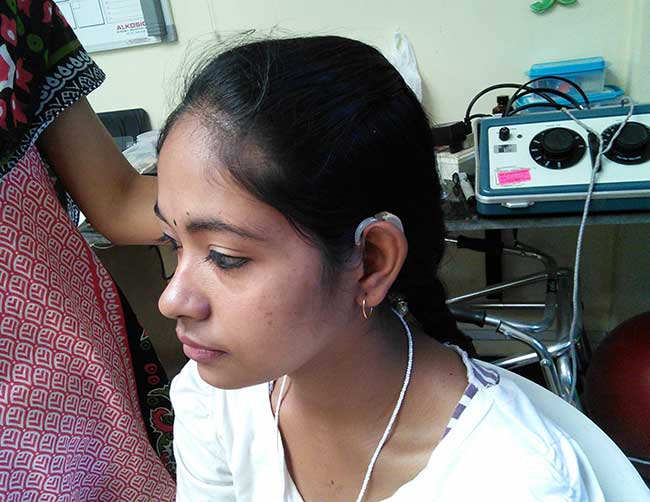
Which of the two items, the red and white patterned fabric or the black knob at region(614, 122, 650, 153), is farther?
the black knob at region(614, 122, 650, 153)

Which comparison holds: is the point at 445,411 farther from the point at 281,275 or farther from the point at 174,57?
the point at 174,57

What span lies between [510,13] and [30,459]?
5.03ft

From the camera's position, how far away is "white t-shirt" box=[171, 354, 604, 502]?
21.4 inches

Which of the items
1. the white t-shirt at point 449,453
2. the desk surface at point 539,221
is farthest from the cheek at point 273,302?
the desk surface at point 539,221

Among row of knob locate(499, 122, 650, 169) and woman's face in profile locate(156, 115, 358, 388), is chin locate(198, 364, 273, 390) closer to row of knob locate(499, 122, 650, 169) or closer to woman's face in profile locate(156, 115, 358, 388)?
woman's face in profile locate(156, 115, 358, 388)

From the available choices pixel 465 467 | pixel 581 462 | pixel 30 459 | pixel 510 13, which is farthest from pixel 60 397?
pixel 510 13

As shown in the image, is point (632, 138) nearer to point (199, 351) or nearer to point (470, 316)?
point (470, 316)

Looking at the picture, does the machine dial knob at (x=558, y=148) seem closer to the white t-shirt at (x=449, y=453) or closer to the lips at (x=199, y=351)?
the white t-shirt at (x=449, y=453)

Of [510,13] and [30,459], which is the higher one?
[510,13]

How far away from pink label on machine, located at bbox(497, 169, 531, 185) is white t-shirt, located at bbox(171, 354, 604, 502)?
44 cm

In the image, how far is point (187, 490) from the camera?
0.78 metres

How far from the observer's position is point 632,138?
0.96m

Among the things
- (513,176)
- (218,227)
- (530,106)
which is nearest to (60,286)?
(218,227)

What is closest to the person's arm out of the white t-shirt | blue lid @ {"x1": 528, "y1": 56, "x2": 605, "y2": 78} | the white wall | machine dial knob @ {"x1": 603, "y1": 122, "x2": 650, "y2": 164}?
the white t-shirt
